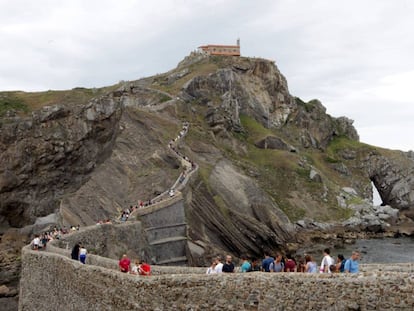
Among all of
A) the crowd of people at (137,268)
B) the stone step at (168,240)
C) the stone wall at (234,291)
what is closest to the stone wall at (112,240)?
the stone step at (168,240)

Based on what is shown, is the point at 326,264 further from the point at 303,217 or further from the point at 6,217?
the point at 303,217

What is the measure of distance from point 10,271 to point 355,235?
5891 cm

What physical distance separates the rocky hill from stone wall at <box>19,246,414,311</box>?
30.5 metres

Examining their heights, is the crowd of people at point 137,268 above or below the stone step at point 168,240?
above

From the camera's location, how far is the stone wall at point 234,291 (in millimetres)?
13023

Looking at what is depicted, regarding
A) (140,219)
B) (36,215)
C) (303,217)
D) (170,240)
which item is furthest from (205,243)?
(303,217)

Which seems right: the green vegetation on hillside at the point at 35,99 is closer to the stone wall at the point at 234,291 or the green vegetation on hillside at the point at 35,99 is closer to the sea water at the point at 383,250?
the sea water at the point at 383,250

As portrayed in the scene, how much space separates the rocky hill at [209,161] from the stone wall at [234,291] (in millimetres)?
30529

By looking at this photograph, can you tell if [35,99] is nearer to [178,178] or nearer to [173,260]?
[178,178]

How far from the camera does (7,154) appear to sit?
6812 centimetres

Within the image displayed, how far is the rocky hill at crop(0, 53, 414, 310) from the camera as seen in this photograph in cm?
6325

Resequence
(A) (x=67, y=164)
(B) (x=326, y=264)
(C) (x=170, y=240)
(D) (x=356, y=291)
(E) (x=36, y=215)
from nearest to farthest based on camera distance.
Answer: (D) (x=356, y=291) → (B) (x=326, y=264) → (C) (x=170, y=240) → (E) (x=36, y=215) → (A) (x=67, y=164)

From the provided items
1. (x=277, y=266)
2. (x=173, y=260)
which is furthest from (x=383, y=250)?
(x=277, y=266)

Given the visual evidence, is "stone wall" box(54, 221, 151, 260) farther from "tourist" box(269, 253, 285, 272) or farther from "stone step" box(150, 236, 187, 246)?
"tourist" box(269, 253, 285, 272)
